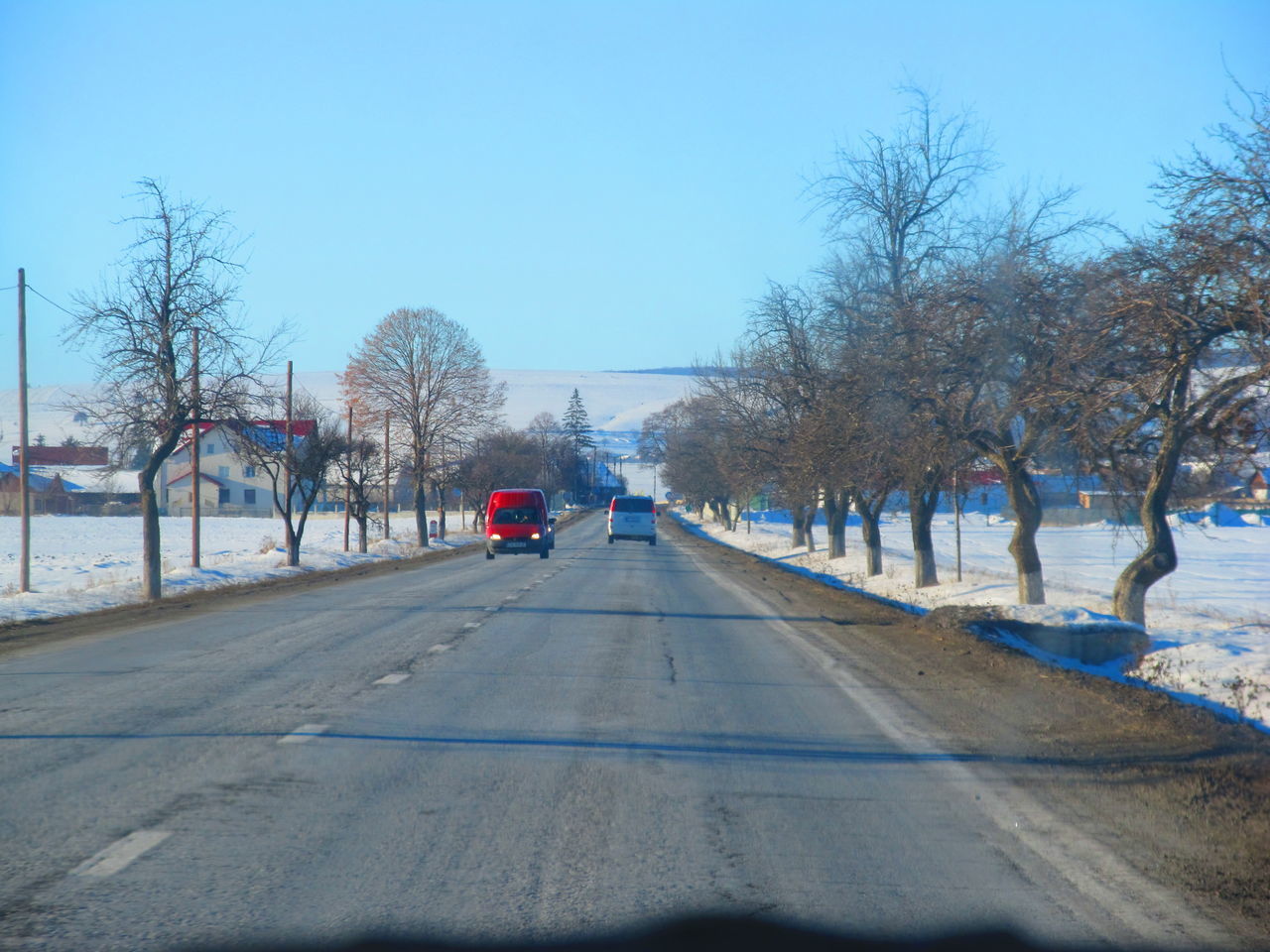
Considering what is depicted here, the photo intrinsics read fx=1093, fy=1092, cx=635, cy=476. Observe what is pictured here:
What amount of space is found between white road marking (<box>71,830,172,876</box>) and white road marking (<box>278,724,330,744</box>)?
2.21 metres

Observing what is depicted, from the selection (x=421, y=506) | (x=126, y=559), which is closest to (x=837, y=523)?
(x=421, y=506)

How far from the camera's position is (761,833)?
591 cm

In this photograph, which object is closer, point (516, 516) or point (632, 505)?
point (516, 516)

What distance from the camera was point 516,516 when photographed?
38938 mm

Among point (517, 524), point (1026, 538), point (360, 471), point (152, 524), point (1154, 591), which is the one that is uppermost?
point (360, 471)

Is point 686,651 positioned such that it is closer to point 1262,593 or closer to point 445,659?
point 445,659

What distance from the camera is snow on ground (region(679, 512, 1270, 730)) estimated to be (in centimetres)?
1151

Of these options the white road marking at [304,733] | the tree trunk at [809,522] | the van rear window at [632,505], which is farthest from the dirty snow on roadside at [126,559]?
A: the tree trunk at [809,522]

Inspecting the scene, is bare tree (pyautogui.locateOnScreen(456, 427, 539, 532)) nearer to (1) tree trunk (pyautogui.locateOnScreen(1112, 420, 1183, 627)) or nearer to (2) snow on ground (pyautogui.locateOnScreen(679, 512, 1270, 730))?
(2) snow on ground (pyautogui.locateOnScreen(679, 512, 1270, 730))

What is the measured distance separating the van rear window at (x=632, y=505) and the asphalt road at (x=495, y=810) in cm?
4046

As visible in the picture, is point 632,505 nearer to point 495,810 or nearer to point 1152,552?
point 1152,552

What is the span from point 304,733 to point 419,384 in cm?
4812

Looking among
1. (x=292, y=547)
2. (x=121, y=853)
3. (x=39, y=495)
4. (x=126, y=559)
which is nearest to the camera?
(x=121, y=853)

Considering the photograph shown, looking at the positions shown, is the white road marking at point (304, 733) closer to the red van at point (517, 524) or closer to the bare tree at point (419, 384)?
the red van at point (517, 524)
